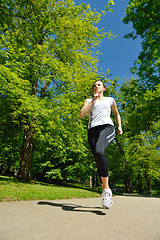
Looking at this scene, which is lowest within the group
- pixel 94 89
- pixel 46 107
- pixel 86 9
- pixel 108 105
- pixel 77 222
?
pixel 77 222

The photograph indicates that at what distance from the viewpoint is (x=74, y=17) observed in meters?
10.4

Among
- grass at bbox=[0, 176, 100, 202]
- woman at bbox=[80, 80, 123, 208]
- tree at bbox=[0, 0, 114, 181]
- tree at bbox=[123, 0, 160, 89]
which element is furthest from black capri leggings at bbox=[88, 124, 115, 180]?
tree at bbox=[123, 0, 160, 89]

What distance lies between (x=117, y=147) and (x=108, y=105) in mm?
21193

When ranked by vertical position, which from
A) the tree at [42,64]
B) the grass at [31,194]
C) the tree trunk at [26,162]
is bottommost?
the grass at [31,194]

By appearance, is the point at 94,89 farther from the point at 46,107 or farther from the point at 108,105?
the point at 46,107

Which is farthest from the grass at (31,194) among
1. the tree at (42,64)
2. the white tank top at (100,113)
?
the tree at (42,64)

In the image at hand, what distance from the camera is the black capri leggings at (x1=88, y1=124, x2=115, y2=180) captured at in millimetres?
2619

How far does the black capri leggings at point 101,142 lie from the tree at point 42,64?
5.27 meters

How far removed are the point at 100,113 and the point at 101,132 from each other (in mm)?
377

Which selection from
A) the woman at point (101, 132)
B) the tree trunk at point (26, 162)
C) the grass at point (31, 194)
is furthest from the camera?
the tree trunk at point (26, 162)

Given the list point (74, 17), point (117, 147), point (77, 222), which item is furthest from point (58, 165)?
point (77, 222)

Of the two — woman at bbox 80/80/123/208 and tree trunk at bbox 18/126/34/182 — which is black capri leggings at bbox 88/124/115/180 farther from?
tree trunk at bbox 18/126/34/182

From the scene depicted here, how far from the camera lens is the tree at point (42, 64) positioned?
26.9 ft

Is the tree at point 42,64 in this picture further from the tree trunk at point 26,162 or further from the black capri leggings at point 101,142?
the black capri leggings at point 101,142
